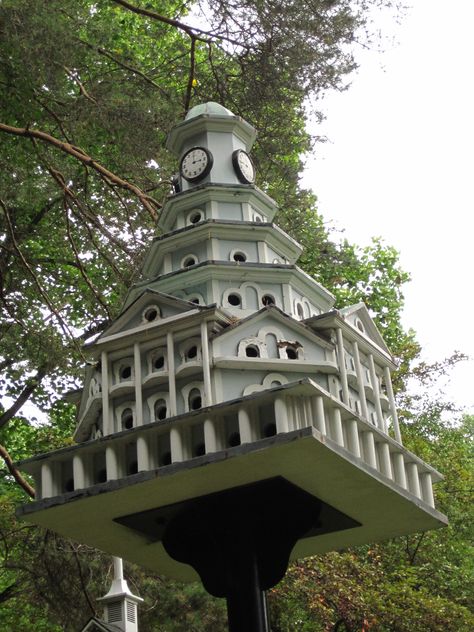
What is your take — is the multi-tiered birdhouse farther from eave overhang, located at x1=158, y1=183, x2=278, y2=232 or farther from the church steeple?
the church steeple

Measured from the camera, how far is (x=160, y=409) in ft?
21.4

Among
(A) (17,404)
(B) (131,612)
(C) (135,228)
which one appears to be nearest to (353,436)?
(B) (131,612)

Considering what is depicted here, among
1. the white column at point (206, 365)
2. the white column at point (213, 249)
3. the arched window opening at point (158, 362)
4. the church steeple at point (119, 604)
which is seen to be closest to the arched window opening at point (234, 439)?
the white column at point (206, 365)

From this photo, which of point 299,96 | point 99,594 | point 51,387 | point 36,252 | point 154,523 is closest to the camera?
point 154,523

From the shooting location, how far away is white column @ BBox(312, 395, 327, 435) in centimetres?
568

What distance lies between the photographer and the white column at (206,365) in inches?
240

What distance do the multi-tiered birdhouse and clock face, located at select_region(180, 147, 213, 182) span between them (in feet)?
0.44

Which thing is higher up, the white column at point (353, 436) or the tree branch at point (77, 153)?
the tree branch at point (77, 153)

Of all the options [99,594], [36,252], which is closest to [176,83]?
[36,252]

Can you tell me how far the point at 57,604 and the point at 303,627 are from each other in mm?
3874

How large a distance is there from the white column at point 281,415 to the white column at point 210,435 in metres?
0.38

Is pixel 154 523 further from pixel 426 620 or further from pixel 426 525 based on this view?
pixel 426 620

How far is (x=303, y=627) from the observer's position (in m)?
13.9

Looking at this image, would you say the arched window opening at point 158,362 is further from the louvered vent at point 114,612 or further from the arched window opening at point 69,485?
the louvered vent at point 114,612
